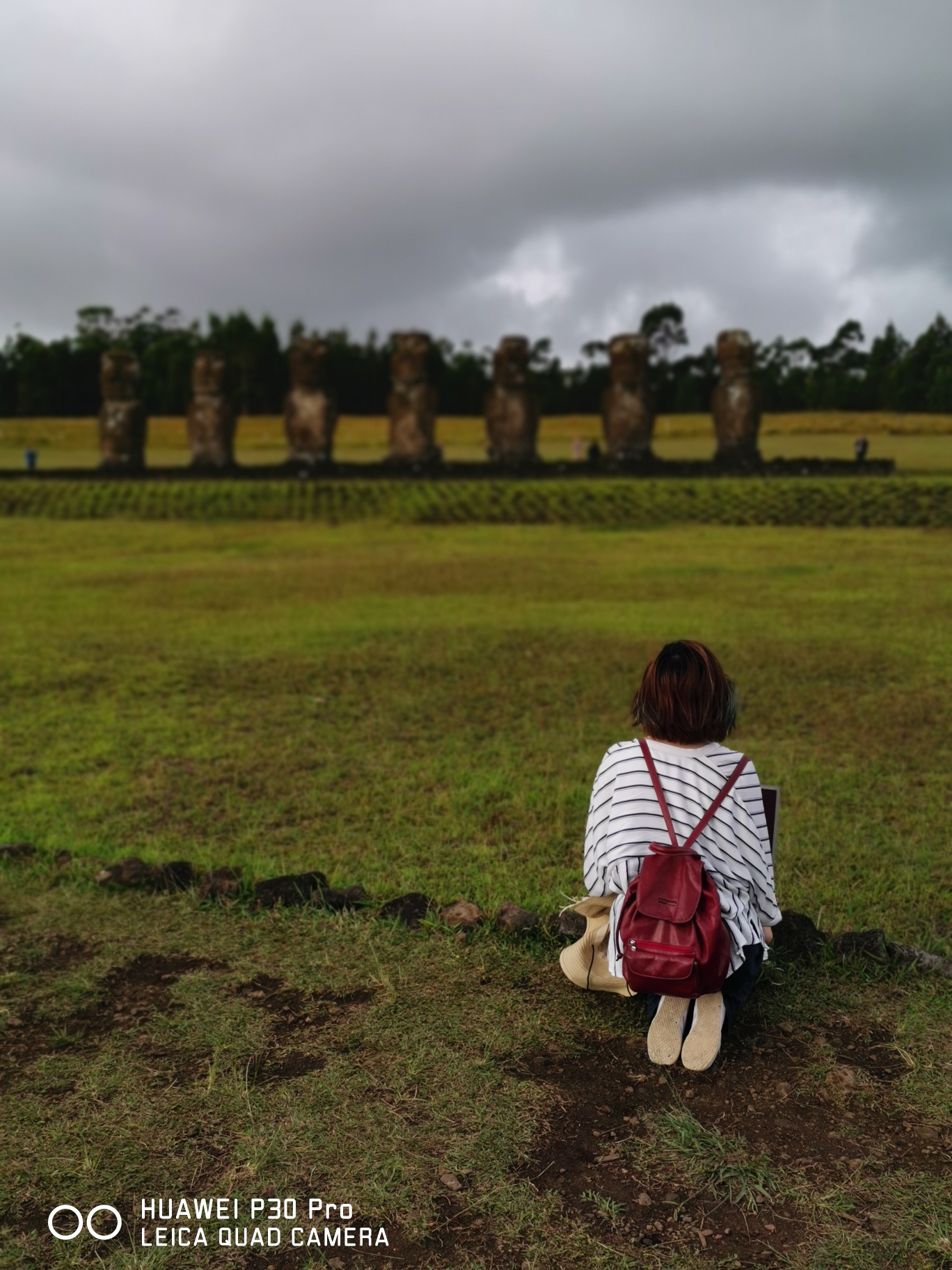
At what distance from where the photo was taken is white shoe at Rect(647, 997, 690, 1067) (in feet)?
10.7

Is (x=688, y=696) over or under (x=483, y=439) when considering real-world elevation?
under

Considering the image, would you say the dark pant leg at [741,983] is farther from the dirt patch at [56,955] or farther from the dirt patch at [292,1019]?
the dirt patch at [56,955]

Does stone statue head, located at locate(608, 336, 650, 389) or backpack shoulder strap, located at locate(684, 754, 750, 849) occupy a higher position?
stone statue head, located at locate(608, 336, 650, 389)

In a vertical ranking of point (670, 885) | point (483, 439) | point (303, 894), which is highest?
point (483, 439)

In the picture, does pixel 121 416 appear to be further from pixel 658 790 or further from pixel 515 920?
pixel 658 790

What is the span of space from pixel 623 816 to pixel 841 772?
314 cm

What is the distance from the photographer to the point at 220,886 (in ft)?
14.7

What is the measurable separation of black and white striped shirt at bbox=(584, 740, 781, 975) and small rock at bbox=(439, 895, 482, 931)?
0.83 m

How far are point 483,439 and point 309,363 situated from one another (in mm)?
16756

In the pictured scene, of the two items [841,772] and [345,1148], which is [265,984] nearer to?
[345,1148]

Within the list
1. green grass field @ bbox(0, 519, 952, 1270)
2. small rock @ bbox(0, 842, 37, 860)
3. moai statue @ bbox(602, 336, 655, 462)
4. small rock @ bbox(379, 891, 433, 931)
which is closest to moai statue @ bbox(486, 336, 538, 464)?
moai statue @ bbox(602, 336, 655, 462)

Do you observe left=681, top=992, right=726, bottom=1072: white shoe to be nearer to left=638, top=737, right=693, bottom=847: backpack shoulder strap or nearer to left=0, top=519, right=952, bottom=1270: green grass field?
left=0, top=519, right=952, bottom=1270: green grass field

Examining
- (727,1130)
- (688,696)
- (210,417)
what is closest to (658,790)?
(688,696)

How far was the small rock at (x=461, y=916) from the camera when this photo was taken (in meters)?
4.12
